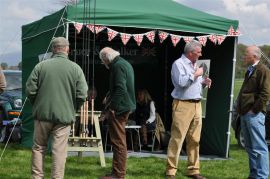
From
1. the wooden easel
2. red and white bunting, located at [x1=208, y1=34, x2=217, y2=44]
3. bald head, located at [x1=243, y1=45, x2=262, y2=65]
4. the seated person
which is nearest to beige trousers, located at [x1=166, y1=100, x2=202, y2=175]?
bald head, located at [x1=243, y1=45, x2=262, y2=65]

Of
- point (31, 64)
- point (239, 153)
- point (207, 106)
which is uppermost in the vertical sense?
point (31, 64)

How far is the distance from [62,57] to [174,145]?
201 cm

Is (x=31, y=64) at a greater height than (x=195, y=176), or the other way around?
(x=31, y=64)

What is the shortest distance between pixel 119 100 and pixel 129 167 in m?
1.79

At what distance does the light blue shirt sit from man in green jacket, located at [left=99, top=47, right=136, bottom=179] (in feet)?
1.86

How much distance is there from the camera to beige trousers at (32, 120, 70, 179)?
18.6 feet

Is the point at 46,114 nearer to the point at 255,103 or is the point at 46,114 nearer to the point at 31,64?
the point at 255,103

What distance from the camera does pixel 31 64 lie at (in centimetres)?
1047

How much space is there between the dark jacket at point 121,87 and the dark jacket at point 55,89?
822mm

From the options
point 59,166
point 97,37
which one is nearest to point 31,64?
point 97,37

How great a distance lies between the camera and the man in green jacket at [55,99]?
558 cm

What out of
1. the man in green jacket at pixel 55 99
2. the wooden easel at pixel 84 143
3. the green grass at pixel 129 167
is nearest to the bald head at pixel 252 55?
the green grass at pixel 129 167

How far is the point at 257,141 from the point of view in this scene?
6590 millimetres

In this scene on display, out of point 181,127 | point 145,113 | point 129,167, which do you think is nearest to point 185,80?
point 181,127
